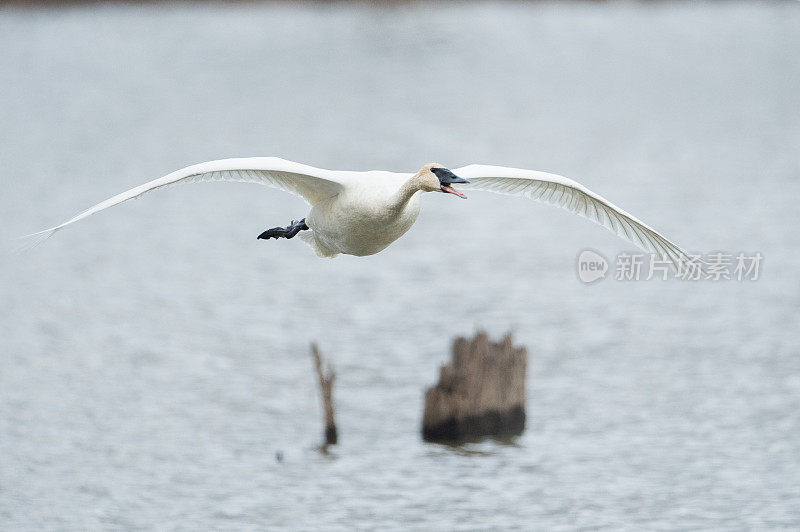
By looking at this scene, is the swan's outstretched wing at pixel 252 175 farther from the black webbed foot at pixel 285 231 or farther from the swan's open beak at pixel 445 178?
the swan's open beak at pixel 445 178

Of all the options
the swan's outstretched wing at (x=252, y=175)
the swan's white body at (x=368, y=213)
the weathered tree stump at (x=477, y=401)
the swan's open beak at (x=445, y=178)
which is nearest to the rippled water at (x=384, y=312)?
the weathered tree stump at (x=477, y=401)

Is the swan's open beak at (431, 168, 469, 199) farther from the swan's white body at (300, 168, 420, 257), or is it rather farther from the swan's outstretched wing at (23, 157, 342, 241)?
the swan's outstretched wing at (23, 157, 342, 241)

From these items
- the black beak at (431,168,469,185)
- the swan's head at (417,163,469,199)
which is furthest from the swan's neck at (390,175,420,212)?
the black beak at (431,168,469,185)

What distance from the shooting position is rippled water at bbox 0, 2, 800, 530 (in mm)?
29906

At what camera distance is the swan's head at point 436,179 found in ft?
43.0

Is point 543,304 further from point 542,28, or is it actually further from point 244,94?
point 542,28

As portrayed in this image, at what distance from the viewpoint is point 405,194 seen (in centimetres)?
1354

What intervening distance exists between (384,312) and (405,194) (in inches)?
1144

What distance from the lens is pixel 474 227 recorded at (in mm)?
55250

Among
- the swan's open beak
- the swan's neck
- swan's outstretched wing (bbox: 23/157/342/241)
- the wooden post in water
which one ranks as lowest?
the wooden post in water

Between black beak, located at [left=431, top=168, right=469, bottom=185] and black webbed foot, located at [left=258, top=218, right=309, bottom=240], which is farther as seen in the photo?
black webbed foot, located at [left=258, top=218, right=309, bottom=240]

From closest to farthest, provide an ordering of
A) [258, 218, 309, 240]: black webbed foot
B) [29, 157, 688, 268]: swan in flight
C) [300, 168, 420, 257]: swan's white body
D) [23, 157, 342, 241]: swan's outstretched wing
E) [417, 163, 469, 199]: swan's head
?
[417, 163, 469, 199]: swan's head < [29, 157, 688, 268]: swan in flight < [23, 157, 342, 241]: swan's outstretched wing < [300, 168, 420, 257]: swan's white body < [258, 218, 309, 240]: black webbed foot

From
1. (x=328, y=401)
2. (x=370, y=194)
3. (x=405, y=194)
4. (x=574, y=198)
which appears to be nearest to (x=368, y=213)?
(x=370, y=194)

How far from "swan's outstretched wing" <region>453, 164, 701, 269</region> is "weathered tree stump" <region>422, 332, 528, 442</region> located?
48.0 feet
